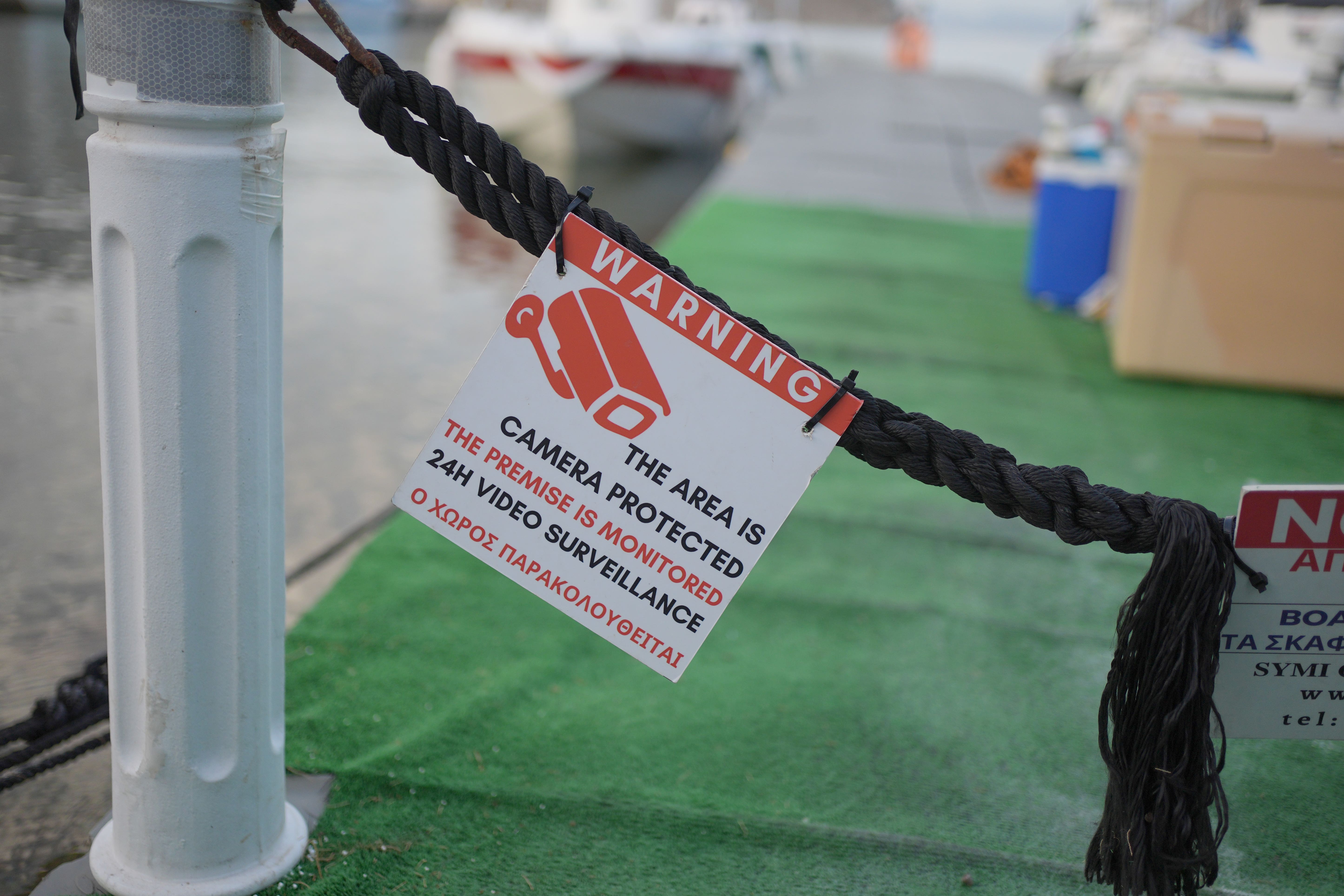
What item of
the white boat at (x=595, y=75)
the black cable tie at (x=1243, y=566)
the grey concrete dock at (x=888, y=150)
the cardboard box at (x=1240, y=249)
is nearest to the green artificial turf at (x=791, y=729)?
the black cable tie at (x=1243, y=566)

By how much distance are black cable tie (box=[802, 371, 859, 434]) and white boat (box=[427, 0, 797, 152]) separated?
13840 mm

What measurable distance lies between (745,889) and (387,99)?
131 centimetres

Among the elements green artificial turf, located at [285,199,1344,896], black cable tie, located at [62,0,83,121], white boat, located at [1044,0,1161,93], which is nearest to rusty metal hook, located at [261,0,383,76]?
black cable tie, located at [62,0,83,121]

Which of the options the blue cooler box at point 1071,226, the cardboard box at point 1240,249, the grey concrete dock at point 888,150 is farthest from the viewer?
the grey concrete dock at point 888,150

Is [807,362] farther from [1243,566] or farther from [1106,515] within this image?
[1243,566]

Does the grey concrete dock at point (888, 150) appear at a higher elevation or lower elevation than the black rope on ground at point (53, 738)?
lower

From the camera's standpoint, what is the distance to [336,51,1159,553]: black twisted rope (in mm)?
1335

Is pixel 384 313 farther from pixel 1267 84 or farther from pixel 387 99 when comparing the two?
pixel 1267 84

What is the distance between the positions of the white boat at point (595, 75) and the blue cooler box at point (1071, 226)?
9.58 metres

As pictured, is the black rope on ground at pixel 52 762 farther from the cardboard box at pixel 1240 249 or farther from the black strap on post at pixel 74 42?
the cardboard box at pixel 1240 249

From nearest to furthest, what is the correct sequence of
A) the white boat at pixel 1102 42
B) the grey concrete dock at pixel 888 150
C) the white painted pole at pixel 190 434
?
the white painted pole at pixel 190 434, the grey concrete dock at pixel 888 150, the white boat at pixel 1102 42

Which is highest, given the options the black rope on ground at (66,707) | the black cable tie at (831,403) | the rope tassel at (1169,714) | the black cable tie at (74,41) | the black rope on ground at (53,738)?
the black cable tie at (74,41)

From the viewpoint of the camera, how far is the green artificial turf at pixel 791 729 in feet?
6.12

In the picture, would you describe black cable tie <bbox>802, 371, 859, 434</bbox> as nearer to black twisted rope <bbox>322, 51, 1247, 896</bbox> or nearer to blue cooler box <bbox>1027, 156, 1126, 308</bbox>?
Answer: black twisted rope <bbox>322, 51, 1247, 896</bbox>
